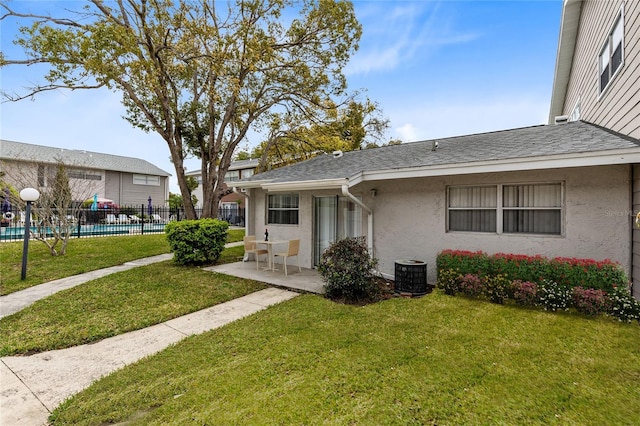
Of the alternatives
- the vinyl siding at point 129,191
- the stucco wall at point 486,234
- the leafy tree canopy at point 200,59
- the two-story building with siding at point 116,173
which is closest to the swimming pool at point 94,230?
the leafy tree canopy at point 200,59

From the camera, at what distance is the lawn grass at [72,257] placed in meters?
8.08

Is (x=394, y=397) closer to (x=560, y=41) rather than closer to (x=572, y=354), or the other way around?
(x=572, y=354)

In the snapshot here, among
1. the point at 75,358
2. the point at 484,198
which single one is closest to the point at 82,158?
the point at 75,358

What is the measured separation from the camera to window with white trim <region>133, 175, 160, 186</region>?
3091 cm

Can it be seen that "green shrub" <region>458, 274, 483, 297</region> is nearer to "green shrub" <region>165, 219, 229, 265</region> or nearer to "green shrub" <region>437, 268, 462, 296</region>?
"green shrub" <region>437, 268, 462, 296</region>

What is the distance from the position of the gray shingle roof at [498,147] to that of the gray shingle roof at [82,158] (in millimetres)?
24743

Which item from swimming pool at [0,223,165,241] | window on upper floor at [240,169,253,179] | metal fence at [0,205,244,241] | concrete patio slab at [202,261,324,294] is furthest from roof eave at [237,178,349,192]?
window on upper floor at [240,169,253,179]

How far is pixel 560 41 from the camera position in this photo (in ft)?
33.7

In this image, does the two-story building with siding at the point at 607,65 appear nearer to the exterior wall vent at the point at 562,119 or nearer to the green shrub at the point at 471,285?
the exterior wall vent at the point at 562,119

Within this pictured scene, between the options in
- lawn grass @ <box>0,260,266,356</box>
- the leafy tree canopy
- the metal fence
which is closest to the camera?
lawn grass @ <box>0,260,266,356</box>

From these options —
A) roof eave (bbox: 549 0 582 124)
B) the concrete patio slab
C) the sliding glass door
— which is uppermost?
roof eave (bbox: 549 0 582 124)

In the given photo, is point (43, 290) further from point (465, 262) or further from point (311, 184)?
point (465, 262)

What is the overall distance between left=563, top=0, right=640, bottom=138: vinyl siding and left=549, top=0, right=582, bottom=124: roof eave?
0.32 metres

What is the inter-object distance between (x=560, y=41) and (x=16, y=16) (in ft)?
62.7
